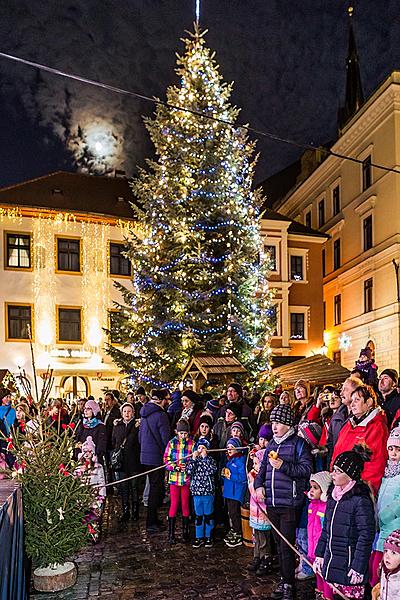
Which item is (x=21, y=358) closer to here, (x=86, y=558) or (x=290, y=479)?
(x=86, y=558)

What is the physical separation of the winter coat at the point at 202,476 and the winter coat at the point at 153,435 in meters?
1.15

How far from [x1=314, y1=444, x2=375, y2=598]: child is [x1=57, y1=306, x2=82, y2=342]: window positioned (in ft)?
89.5

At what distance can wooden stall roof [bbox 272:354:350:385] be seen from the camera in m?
18.3

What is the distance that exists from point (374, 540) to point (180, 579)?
3.00m

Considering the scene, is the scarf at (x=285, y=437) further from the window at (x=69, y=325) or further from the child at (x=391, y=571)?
the window at (x=69, y=325)

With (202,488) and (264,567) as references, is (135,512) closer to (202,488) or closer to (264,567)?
(202,488)

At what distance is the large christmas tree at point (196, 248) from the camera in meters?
18.5

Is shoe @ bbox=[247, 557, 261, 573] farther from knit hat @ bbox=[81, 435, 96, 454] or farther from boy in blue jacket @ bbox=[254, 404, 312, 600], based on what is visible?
knit hat @ bbox=[81, 435, 96, 454]

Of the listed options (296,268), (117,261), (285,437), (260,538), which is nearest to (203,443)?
(260,538)

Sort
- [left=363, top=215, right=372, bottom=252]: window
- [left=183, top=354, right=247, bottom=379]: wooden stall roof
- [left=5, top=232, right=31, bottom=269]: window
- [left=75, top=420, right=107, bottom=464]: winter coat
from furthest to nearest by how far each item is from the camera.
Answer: [left=363, top=215, right=372, bottom=252]: window → [left=5, top=232, right=31, bottom=269]: window → [left=183, top=354, right=247, bottom=379]: wooden stall roof → [left=75, top=420, right=107, bottom=464]: winter coat

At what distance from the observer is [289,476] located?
6.54 metres

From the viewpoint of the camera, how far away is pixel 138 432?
11.0m

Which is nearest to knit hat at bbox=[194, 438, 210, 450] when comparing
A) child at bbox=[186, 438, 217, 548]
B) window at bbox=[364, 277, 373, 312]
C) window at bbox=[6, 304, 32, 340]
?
child at bbox=[186, 438, 217, 548]

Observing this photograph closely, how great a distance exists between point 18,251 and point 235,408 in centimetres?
2345
